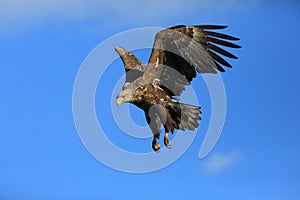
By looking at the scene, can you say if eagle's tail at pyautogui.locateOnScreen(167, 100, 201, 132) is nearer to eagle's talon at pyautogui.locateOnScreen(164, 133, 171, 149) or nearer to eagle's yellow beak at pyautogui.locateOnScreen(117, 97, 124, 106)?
eagle's talon at pyautogui.locateOnScreen(164, 133, 171, 149)

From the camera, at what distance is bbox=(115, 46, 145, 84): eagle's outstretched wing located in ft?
23.1

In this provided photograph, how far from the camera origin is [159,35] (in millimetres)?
6984

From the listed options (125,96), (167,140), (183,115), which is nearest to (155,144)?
(167,140)

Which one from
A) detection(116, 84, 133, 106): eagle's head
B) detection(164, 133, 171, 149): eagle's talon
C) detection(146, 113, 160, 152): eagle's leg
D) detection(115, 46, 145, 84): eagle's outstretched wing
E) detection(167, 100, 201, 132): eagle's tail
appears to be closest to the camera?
detection(164, 133, 171, 149): eagle's talon

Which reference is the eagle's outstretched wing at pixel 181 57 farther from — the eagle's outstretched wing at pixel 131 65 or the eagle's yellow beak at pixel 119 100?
the eagle's yellow beak at pixel 119 100

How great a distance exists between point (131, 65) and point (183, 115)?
3.62 ft

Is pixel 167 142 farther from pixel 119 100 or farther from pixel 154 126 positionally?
pixel 119 100

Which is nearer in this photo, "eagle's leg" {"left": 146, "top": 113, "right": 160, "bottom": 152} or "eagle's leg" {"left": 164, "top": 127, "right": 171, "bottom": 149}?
"eagle's leg" {"left": 164, "top": 127, "right": 171, "bottom": 149}

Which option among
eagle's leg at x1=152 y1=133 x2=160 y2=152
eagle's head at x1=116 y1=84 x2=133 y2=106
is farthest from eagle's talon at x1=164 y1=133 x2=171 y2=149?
eagle's head at x1=116 y1=84 x2=133 y2=106

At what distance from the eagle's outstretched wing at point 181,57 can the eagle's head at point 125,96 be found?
0.43 meters

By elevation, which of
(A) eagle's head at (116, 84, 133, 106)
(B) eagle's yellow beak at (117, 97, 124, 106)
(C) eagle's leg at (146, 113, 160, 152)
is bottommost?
(C) eagle's leg at (146, 113, 160, 152)

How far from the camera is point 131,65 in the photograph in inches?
282

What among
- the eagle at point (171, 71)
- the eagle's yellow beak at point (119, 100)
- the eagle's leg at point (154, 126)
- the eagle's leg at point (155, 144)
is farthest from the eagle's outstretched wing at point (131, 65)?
the eagle's leg at point (155, 144)

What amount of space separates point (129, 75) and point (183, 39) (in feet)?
3.35
